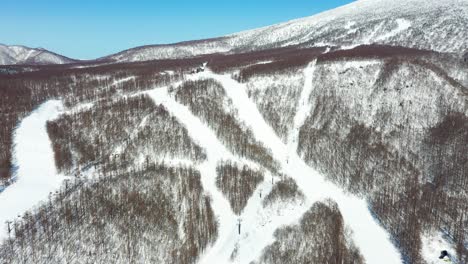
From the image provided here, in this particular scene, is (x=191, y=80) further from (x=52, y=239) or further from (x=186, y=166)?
(x=52, y=239)

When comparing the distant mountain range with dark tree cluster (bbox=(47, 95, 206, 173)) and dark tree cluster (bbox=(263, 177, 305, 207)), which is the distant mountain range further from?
dark tree cluster (bbox=(47, 95, 206, 173))

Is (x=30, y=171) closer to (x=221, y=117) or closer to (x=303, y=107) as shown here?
(x=221, y=117)

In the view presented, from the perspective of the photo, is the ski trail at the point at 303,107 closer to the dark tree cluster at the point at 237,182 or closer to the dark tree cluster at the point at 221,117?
the dark tree cluster at the point at 221,117

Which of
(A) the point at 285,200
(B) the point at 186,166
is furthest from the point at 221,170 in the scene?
(A) the point at 285,200

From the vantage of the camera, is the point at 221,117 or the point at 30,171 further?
the point at 221,117

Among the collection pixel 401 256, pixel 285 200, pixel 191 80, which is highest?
pixel 191 80

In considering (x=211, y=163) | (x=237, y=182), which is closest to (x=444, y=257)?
(x=237, y=182)

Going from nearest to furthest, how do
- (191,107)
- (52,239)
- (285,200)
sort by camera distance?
(52,239), (285,200), (191,107)
